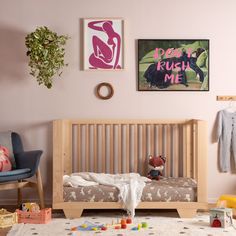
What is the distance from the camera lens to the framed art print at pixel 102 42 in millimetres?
4402

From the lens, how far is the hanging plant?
4.07m

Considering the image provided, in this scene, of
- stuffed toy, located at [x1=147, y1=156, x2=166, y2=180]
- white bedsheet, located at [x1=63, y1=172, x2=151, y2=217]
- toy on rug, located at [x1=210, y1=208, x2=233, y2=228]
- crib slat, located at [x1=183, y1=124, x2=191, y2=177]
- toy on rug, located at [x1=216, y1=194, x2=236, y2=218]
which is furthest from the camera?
crib slat, located at [x1=183, y1=124, x2=191, y2=177]

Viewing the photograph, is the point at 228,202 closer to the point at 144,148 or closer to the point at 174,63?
the point at 144,148

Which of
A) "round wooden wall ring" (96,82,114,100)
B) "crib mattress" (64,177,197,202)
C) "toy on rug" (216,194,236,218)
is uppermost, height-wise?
"round wooden wall ring" (96,82,114,100)

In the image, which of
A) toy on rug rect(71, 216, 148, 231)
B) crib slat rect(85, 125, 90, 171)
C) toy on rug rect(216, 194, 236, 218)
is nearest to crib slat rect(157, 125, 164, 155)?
crib slat rect(85, 125, 90, 171)

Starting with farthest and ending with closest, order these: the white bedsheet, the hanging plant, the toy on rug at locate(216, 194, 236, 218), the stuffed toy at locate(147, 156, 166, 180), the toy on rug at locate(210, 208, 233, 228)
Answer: the stuffed toy at locate(147, 156, 166, 180) < the hanging plant < the toy on rug at locate(216, 194, 236, 218) < the white bedsheet < the toy on rug at locate(210, 208, 233, 228)

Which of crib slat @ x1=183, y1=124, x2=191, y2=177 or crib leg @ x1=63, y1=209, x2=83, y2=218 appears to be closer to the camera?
crib leg @ x1=63, y1=209, x2=83, y2=218

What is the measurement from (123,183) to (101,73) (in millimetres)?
1149

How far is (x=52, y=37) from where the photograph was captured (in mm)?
4176

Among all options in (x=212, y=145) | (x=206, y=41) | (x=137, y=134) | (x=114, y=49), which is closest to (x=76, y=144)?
(x=137, y=134)

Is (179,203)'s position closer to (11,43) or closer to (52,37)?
(52,37)

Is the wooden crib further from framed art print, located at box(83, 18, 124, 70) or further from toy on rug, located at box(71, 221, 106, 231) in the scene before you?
toy on rug, located at box(71, 221, 106, 231)

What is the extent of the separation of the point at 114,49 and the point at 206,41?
0.88 metres

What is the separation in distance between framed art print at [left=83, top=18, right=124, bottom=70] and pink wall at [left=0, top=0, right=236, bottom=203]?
7 cm
